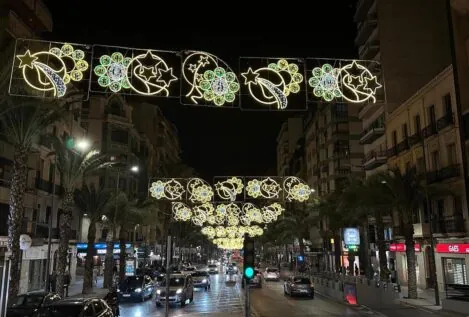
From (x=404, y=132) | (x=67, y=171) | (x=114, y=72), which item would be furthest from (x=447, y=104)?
(x=114, y=72)

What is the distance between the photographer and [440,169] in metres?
39.0

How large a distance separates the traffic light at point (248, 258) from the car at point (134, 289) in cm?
2066

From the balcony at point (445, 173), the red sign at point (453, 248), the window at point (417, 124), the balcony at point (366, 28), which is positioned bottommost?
the red sign at point (453, 248)

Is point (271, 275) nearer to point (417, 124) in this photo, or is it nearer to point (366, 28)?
point (417, 124)

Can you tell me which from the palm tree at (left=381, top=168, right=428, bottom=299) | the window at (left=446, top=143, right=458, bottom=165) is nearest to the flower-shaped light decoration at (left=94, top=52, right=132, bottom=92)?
the palm tree at (left=381, top=168, right=428, bottom=299)

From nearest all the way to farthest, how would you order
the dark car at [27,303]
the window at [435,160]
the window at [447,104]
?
1. the dark car at [27,303]
2. the window at [447,104]
3. the window at [435,160]

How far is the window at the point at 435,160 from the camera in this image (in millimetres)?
40531

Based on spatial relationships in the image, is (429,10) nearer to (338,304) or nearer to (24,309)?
(338,304)

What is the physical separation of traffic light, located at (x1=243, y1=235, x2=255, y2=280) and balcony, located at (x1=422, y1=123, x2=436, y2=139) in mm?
29307

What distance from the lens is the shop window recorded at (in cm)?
3816

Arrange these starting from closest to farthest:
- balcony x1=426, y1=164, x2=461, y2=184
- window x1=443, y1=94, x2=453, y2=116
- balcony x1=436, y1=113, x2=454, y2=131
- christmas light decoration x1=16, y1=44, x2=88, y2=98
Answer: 1. christmas light decoration x1=16, y1=44, x2=88, y2=98
2. balcony x1=426, y1=164, x2=461, y2=184
3. balcony x1=436, y1=113, x2=454, y2=131
4. window x1=443, y1=94, x2=453, y2=116

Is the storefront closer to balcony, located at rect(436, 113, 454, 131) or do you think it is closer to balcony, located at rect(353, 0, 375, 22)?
balcony, located at rect(436, 113, 454, 131)

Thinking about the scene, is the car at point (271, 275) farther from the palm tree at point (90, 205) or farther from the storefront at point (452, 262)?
the palm tree at point (90, 205)

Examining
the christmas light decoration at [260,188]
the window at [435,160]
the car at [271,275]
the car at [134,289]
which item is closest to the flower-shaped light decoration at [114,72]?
the christmas light decoration at [260,188]
